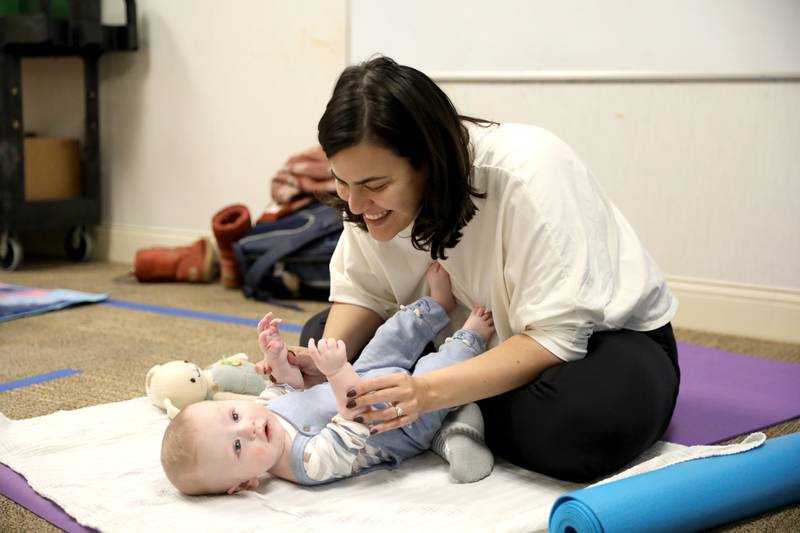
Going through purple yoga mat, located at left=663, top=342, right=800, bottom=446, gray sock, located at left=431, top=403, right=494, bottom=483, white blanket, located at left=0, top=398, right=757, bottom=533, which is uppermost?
gray sock, located at left=431, top=403, right=494, bottom=483

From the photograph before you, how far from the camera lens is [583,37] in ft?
8.48

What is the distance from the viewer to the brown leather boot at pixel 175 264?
127 inches

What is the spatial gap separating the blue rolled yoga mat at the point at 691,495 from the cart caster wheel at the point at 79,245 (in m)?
3.05

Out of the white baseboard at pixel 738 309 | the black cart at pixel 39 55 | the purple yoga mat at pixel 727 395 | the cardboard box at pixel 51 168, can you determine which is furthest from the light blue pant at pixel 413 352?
the cardboard box at pixel 51 168

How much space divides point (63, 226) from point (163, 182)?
42cm

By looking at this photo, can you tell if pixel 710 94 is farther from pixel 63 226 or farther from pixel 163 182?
pixel 63 226

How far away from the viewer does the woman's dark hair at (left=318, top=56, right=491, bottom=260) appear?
1.24 metres

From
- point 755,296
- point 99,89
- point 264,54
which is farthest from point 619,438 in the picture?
point 99,89

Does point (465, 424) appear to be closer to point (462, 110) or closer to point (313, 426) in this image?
point (313, 426)

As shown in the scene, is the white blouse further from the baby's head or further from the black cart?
the black cart

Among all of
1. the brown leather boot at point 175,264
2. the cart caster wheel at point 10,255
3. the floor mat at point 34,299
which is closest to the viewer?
the floor mat at point 34,299

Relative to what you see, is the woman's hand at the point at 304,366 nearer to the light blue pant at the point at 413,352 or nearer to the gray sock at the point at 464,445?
the light blue pant at the point at 413,352

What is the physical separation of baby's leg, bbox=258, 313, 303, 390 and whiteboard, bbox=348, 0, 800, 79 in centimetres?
150

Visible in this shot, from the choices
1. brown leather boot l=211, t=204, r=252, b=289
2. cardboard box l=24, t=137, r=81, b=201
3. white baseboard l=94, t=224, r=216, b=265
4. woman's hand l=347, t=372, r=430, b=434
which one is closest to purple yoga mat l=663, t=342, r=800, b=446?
woman's hand l=347, t=372, r=430, b=434
